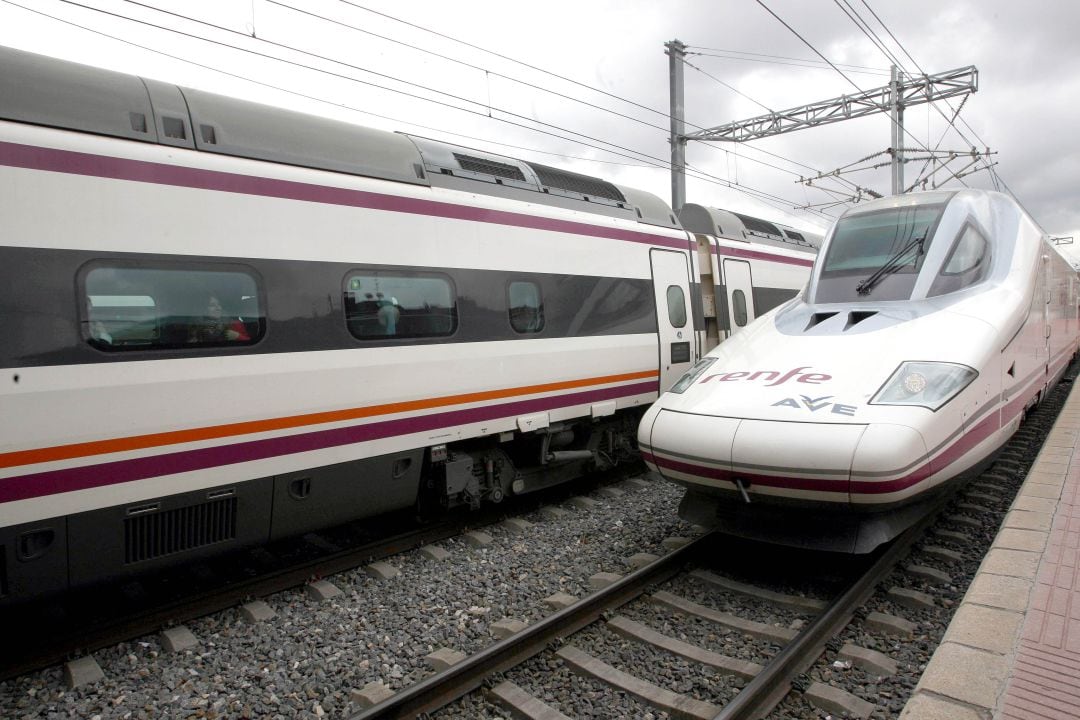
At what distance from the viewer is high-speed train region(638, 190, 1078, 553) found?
3746 mm

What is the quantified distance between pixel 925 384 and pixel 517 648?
9.20 feet

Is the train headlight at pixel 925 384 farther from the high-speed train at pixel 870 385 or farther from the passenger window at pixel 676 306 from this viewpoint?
the passenger window at pixel 676 306

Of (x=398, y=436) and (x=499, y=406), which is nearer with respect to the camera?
(x=398, y=436)

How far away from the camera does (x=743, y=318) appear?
29.2 feet

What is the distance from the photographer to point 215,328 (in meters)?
4.02

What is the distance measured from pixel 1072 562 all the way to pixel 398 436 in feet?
14.0

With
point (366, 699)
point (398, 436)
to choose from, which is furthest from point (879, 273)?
point (366, 699)

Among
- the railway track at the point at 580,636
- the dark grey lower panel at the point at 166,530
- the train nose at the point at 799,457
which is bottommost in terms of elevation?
the railway track at the point at 580,636

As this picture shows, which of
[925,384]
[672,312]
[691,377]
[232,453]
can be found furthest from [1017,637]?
[672,312]

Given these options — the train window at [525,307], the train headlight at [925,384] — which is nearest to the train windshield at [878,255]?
the train headlight at [925,384]

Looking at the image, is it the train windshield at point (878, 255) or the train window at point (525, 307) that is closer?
the train windshield at point (878, 255)

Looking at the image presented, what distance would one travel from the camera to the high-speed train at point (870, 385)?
375cm

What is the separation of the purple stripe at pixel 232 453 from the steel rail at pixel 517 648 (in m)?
1.79

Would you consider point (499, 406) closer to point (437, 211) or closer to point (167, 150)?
point (437, 211)
